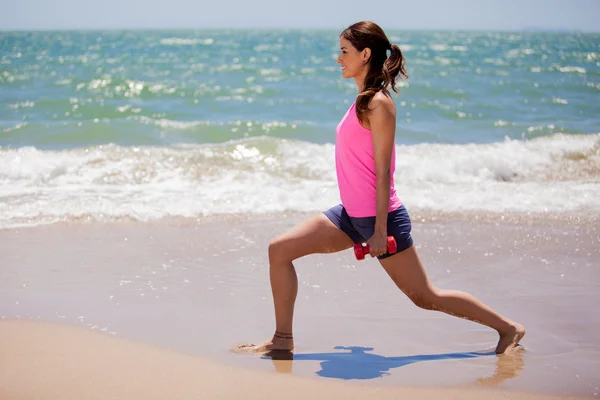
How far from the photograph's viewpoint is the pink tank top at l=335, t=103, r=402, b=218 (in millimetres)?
3559

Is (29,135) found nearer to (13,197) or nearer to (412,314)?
(13,197)

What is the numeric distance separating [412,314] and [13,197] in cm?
547

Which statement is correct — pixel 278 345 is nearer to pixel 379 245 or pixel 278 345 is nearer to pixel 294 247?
pixel 294 247

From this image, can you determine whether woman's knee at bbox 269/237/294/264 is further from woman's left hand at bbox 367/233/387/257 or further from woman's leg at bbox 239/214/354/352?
woman's left hand at bbox 367/233/387/257

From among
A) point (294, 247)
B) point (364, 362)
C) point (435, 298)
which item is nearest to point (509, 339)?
point (435, 298)

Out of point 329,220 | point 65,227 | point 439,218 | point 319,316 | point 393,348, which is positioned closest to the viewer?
point 329,220

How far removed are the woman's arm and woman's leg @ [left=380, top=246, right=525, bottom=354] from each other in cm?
18

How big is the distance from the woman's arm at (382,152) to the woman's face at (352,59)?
20cm

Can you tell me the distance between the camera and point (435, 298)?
12.4ft

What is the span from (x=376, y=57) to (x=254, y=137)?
29.4 feet

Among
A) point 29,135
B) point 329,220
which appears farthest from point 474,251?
point 29,135

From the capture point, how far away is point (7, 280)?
5250mm

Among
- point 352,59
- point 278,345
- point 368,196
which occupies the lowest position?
point 278,345

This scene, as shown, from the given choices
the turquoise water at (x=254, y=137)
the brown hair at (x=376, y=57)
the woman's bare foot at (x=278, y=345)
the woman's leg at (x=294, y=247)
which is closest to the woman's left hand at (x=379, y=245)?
the woman's leg at (x=294, y=247)
